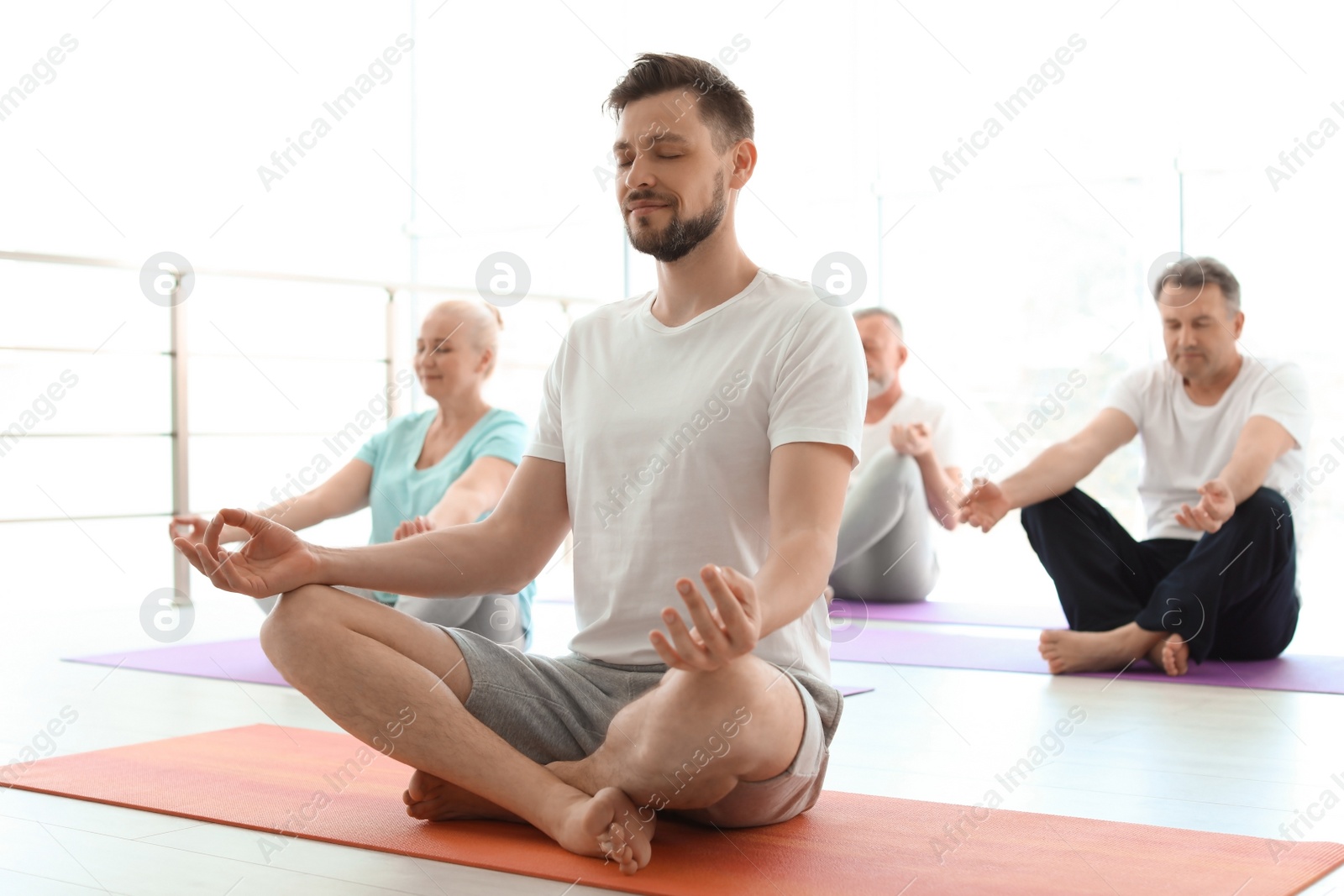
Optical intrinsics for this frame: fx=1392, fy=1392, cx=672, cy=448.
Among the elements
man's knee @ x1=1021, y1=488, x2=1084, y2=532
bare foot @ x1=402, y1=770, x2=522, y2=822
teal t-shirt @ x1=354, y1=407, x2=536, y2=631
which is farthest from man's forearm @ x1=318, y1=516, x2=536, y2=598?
man's knee @ x1=1021, y1=488, x2=1084, y2=532

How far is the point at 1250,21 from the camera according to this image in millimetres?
5480

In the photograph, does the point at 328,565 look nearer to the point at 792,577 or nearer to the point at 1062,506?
the point at 792,577

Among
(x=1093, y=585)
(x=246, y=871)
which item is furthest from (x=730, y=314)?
(x=1093, y=585)

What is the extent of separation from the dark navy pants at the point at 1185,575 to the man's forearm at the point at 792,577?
1.69 m

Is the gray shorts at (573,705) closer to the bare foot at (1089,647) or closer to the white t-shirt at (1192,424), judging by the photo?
the bare foot at (1089,647)

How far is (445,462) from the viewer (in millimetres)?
3025

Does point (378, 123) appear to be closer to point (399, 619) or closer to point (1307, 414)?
point (1307, 414)

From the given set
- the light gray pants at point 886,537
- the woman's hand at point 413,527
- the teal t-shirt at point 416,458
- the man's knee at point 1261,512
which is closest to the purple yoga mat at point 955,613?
the light gray pants at point 886,537

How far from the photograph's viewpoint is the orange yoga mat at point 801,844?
4.84ft

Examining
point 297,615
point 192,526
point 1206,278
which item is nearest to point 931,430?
point 1206,278

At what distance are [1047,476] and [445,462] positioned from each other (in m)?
1.33

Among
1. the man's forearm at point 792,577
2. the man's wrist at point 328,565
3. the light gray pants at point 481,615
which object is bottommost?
the light gray pants at point 481,615

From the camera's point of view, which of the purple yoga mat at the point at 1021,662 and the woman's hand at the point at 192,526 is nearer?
the woman's hand at the point at 192,526

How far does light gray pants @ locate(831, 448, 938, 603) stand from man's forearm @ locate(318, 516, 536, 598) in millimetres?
2379
